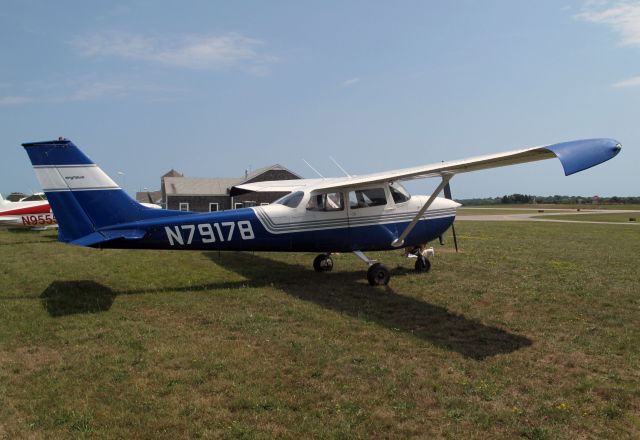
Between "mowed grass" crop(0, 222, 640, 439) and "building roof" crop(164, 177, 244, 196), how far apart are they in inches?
1135

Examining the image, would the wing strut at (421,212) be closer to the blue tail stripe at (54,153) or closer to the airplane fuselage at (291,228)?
the airplane fuselage at (291,228)

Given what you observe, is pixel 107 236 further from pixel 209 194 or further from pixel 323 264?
pixel 209 194

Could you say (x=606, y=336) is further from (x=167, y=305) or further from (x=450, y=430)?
(x=167, y=305)

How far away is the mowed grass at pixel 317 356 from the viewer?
3.99 meters

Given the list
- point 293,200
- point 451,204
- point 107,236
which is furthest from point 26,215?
point 451,204

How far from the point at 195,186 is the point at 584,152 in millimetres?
37384

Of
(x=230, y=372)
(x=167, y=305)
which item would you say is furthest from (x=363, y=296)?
(x=230, y=372)

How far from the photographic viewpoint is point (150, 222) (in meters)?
8.62

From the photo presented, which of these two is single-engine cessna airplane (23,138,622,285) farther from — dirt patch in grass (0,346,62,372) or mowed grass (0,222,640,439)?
dirt patch in grass (0,346,62,372)

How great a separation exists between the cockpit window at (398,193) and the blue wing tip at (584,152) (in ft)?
15.5

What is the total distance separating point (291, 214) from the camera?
32.2 feet

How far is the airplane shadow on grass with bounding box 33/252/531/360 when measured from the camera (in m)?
6.18

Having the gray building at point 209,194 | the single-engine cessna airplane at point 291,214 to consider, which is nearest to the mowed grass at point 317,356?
the single-engine cessna airplane at point 291,214

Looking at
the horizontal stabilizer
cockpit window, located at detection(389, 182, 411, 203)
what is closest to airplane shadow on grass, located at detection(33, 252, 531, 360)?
the horizontal stabilizer
